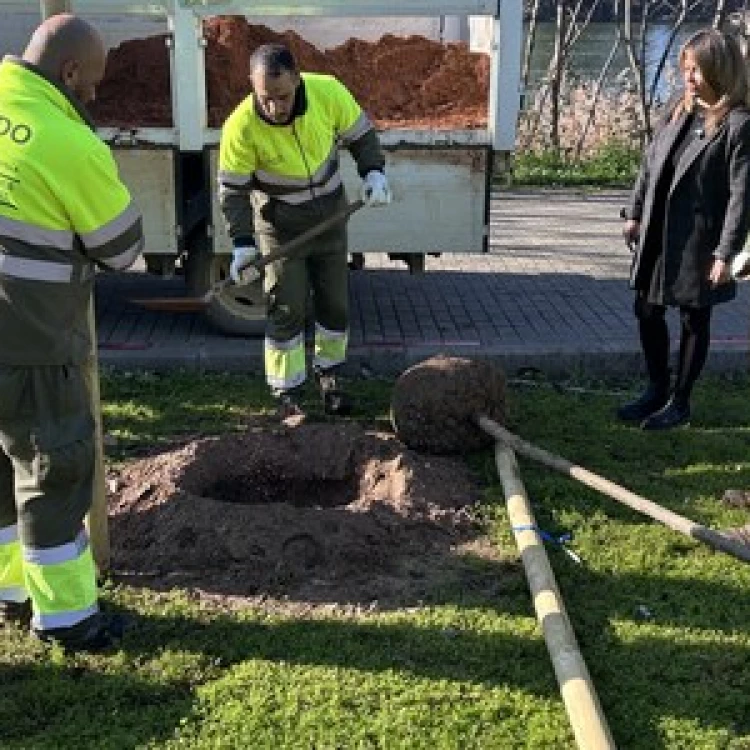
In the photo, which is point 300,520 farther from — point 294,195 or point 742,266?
point 742,266

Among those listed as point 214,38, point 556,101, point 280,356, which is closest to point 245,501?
point 280,356

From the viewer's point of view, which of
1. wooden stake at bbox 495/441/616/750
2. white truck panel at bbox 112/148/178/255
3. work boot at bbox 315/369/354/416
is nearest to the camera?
wooden stake at bbox 495/441/616/750

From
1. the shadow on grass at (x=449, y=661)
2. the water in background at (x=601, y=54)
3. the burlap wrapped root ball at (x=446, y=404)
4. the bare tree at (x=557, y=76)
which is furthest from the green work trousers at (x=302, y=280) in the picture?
the water in background at (x=601, y=54)

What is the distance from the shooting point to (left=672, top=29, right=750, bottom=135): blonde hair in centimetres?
461

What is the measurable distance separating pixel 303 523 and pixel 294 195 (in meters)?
1.86

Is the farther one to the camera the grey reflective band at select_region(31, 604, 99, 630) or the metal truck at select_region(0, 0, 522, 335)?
the metal truck at select_region(0, 0, 522, 335)

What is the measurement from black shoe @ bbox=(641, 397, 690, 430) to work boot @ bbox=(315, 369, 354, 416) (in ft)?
5.05

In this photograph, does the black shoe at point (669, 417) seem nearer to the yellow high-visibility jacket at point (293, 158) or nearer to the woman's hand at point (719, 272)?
the woman's hand at point (719, 272)

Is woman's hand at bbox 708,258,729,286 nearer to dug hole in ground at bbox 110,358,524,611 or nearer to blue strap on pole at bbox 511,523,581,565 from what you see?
dug hole in ground at bbox 110,358,524,611

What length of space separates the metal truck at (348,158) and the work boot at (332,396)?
1038mm

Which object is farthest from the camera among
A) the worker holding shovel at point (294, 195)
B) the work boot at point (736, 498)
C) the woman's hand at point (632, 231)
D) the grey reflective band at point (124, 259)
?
the woman's hand at point (632, 231)

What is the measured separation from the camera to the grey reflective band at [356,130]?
17.5 feet

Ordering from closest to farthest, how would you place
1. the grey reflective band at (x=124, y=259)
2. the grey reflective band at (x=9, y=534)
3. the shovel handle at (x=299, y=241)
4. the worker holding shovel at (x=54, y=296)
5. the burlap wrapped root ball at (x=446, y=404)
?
the worker holding shovel at (x=54, y=296)
the grey reflective band at (x=124, y=259)
the grey reflective band at (x=9, y=534)
the burlap wrapped root ball at (x=446, y=404)
the shovel handle at (x=299, y=241)

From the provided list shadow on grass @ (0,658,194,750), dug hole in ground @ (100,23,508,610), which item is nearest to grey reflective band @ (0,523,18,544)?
shadow on grass @ (0,658,194,750)
